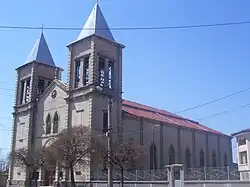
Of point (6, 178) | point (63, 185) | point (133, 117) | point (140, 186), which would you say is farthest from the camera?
point (6, 178)

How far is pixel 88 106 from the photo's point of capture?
41.7 metres

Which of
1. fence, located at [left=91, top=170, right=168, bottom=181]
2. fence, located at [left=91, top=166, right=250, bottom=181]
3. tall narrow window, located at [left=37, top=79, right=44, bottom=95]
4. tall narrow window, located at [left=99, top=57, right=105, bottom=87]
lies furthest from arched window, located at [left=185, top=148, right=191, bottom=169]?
tall narrow window, located at [left=37, top=79, right=44, bottom=95]

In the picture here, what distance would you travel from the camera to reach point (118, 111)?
144 feet

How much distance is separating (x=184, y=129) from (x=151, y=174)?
79.9ft

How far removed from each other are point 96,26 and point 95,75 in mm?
6853

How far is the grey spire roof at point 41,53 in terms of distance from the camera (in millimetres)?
53750

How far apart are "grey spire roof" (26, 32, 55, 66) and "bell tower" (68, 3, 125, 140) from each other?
27.9 ft

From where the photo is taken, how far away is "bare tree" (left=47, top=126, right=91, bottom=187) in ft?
113

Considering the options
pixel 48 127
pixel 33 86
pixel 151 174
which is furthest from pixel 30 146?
pixel 151 174

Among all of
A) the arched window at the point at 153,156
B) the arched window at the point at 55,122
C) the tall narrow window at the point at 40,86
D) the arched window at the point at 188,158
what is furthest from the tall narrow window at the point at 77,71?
the arched window at the point at 188,158

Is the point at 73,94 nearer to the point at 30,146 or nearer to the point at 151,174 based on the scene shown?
the point at 30,146

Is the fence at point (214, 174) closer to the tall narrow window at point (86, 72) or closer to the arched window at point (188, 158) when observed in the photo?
the tall narrow window at point (86, 72)

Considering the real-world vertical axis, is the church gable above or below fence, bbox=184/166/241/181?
above

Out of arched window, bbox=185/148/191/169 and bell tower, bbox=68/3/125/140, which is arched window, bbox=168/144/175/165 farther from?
bell tower, bbox=68/3/125/140
